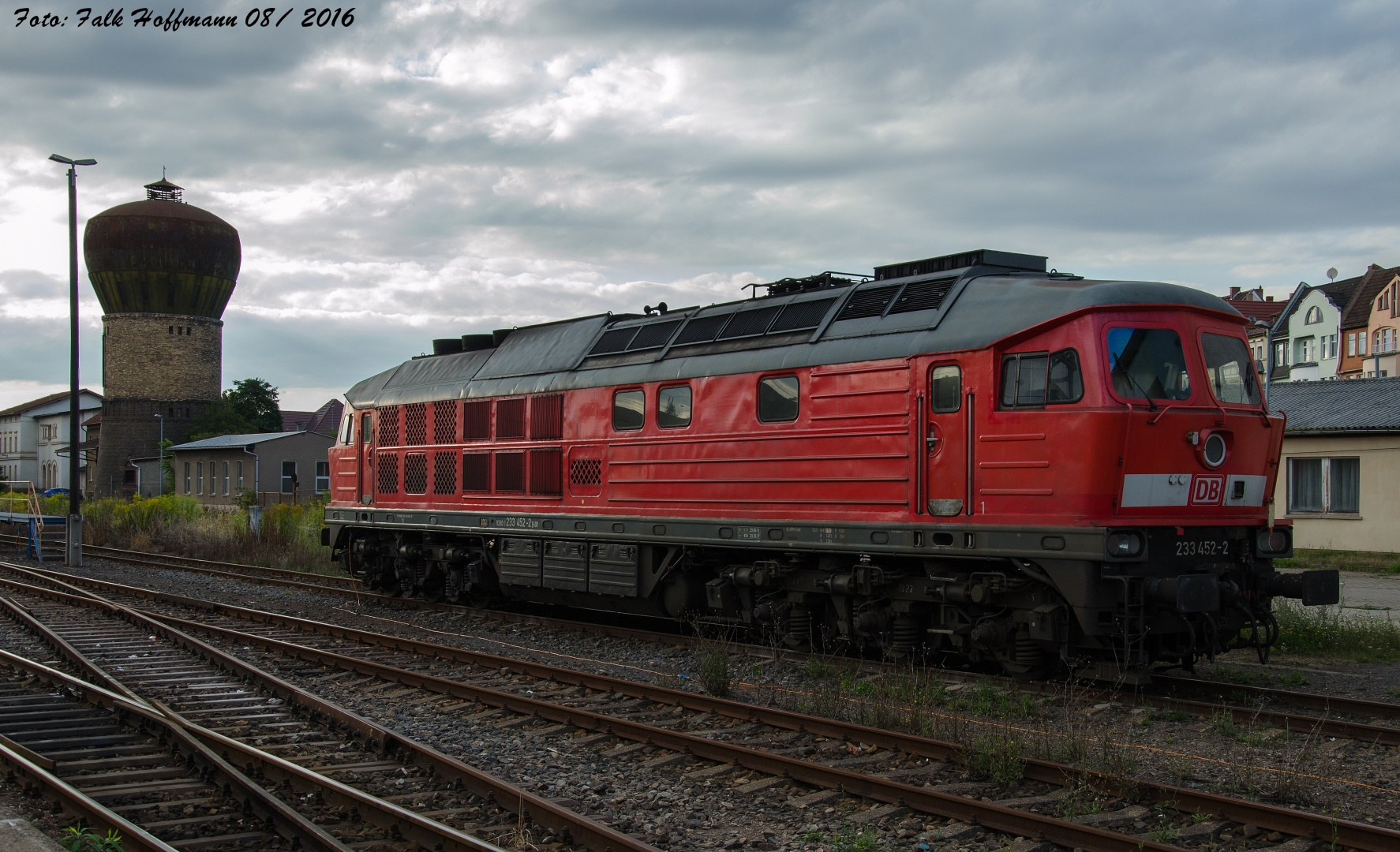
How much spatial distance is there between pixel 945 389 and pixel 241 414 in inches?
2614

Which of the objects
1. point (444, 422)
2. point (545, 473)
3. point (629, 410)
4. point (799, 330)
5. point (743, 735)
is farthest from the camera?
point (444, 422)

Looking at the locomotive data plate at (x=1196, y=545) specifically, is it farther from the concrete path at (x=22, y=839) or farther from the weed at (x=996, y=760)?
the concrete path at (x=22, y=839)

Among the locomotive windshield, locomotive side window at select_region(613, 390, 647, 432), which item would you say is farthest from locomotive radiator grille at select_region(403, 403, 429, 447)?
the locomotive windshield

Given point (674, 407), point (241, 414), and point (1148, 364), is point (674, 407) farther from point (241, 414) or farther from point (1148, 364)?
point (241, 414)

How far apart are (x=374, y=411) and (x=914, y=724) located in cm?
1257

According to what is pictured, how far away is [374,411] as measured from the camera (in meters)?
18.3

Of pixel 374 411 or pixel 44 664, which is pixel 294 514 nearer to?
pixel 374 411

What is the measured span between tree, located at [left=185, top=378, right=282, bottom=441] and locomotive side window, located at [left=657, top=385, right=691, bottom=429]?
55.4 meters

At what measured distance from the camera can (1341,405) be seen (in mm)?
25750

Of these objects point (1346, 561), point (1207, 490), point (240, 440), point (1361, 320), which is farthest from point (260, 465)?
point (1361, 320)

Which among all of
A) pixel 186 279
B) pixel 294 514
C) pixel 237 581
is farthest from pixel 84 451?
pixel 237 581

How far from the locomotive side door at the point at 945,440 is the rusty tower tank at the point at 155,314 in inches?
2480

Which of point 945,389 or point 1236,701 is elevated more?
point 945,389

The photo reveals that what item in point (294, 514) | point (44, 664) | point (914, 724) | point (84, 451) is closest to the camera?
point (914, 724)
